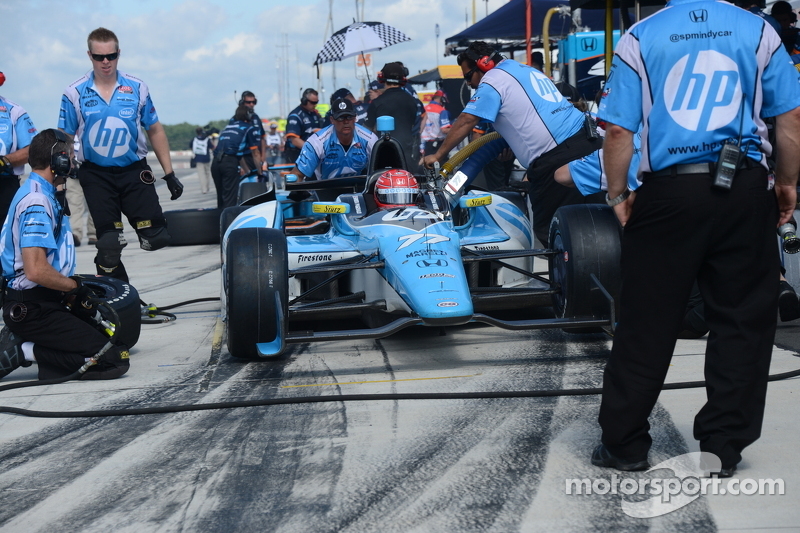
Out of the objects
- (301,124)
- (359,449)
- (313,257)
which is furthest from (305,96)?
(359,449)

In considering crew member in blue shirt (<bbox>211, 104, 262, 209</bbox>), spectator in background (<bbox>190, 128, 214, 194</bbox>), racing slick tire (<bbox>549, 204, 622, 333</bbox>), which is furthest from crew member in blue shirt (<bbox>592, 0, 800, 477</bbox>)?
spectator in background (<bbox>190, 128, 214, 194</bbox>)

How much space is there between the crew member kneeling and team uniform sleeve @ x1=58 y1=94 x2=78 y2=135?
1795 mm

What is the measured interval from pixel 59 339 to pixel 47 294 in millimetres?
269

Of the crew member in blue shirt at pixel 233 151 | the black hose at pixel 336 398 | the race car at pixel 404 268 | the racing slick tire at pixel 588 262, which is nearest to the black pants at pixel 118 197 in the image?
the race car at pixel 404 268

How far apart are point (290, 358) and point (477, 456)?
2.27 m

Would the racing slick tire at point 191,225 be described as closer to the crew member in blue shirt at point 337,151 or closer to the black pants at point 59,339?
the crew member in blue shirt at point 337,151

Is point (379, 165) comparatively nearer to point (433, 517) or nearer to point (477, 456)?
point (477, 456)

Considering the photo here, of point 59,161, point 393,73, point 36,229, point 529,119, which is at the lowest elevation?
point 36,229

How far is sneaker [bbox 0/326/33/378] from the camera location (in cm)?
525

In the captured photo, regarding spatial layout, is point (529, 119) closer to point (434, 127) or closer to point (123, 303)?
point (123, 303)

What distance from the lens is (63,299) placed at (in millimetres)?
5316

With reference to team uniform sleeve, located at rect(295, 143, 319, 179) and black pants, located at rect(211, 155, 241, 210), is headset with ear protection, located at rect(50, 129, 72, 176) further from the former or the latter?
black pants, located at rect(211, 155, 241, 210)

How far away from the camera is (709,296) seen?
10.7 feet

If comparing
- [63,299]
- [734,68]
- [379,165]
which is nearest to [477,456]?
[734,68]
